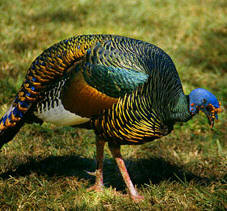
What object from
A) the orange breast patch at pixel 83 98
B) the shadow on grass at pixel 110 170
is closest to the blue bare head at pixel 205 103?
the orange breast patch at pixel 83 98

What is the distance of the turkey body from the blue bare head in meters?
0.08

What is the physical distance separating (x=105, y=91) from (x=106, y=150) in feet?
5.04

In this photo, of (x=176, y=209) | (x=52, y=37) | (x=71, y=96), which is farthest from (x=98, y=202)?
(x=52, y=37)

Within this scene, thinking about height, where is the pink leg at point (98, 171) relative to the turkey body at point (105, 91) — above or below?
below

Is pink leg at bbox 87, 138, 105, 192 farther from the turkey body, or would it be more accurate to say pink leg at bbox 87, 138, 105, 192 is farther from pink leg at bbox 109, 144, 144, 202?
the turkey body

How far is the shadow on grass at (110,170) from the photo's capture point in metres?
4.19

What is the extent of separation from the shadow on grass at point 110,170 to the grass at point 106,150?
1cm

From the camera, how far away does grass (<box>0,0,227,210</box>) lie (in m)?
3.78

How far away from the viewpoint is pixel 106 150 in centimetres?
482

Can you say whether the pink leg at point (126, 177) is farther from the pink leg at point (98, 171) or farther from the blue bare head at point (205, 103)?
the blue bare head at point (205, 103)

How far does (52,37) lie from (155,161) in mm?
3406

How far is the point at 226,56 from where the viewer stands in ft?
22.7

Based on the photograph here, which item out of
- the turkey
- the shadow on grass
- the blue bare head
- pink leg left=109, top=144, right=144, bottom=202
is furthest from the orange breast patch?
the shadow on grass

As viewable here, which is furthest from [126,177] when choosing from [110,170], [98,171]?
[110,170]
